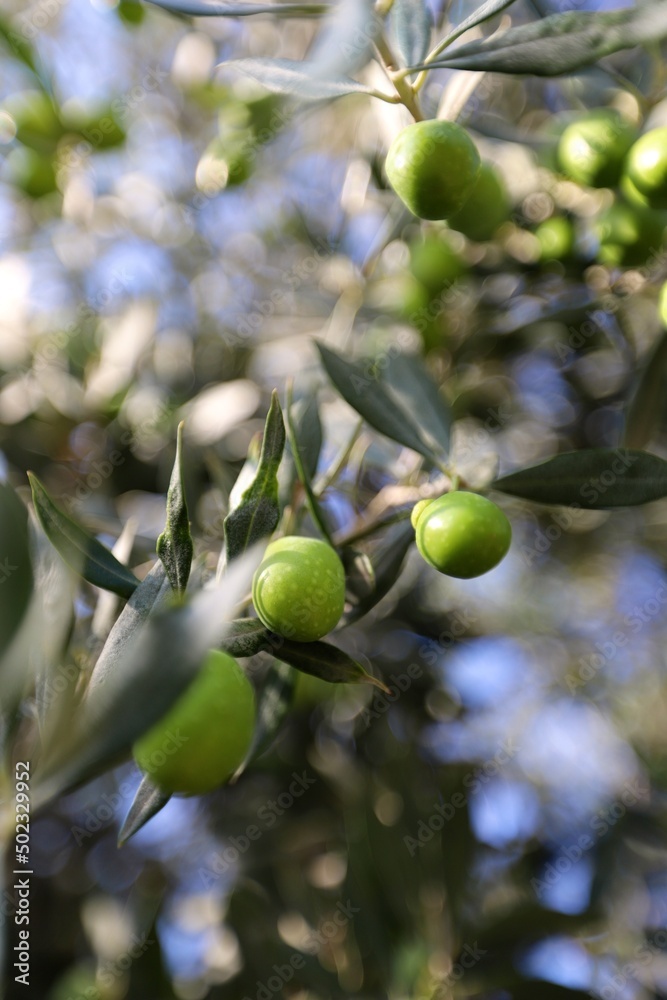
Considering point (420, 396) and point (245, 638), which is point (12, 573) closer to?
point (245, 638)

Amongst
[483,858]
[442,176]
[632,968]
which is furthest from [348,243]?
[632,968]

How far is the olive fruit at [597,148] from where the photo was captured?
1474mm

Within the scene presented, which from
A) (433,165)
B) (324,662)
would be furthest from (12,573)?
(433,165)

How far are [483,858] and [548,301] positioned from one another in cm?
151

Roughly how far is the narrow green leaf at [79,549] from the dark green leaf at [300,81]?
2.12 ft

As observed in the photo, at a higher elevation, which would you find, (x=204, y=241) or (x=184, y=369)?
(x=204, y=241)

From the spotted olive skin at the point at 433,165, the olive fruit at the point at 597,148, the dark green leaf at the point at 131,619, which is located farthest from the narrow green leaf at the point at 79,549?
the olive fruit at the point at 597,148

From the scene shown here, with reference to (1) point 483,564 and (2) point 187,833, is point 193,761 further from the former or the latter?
(2) point 187,833

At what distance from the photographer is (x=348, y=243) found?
2350 millimetres

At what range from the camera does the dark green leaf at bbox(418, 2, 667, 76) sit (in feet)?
3.32

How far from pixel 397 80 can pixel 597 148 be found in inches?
20.7

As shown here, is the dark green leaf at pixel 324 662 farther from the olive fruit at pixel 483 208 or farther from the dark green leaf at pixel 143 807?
the olive fruit at pixel 483 208

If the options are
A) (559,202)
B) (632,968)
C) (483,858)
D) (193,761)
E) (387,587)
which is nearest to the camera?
(193,761)

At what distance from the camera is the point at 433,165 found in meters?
1.06
